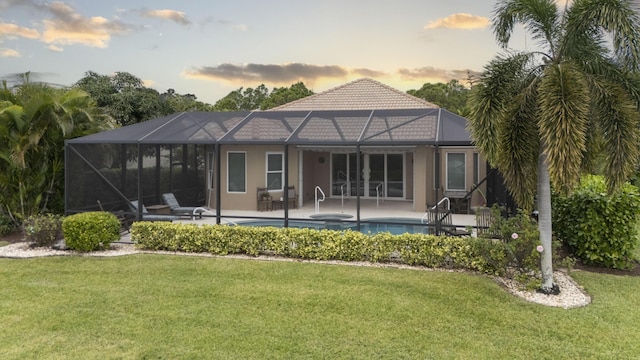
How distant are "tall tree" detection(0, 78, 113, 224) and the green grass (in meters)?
4.10

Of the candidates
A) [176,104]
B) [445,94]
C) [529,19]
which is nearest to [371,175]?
[529,19]

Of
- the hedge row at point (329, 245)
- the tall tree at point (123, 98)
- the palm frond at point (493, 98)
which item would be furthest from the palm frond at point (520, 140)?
the tall tree at point (123, 98)

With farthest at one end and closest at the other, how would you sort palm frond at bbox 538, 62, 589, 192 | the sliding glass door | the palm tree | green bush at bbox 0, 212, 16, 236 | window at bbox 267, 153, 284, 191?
the sliding glass door < window at bbox 267, 153, 284, 191 < green bush at bbox 0, 212, 16, 236 < the palm tree < palm frond at bbox 538, 62, 589, 192

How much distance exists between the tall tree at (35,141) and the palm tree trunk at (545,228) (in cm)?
1198

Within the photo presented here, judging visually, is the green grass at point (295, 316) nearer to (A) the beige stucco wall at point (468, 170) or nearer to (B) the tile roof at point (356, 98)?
(A) the beige stucco wall at point (468, 170)

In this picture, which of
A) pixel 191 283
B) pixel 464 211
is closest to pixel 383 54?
pixel 464 211

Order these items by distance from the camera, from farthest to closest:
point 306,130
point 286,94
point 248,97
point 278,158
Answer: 1. point 248,97
2. point 286,94
3. point 278,158
4. point 306,130

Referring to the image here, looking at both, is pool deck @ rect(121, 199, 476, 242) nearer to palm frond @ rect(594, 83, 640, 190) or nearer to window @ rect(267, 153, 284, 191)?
window @ rect(267, 153, 284, 191)

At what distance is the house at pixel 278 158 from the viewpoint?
458 inches

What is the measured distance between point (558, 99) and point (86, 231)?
1005cm

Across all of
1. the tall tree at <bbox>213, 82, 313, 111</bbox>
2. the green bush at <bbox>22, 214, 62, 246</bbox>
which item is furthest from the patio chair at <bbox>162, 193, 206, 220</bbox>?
the tall tree at <bbox>213, 82, 313, 111</bbox>

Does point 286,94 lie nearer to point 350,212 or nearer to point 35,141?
point 350,212

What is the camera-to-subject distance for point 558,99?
20.5 feet

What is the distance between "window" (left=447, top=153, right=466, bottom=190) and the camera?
57.9 feet
